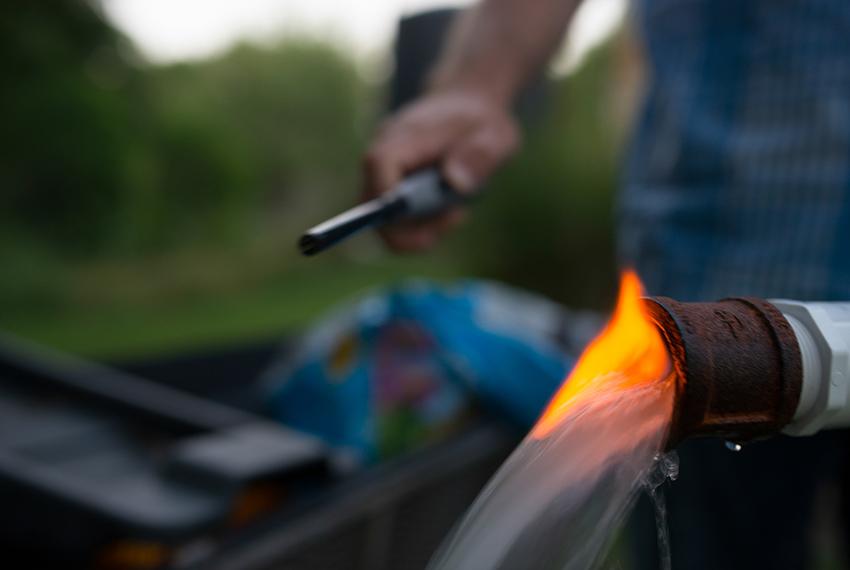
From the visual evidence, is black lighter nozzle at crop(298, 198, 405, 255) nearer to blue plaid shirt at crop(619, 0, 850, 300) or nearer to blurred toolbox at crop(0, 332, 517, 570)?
blue plaid shirt at crop(619, 0, 850, 300)

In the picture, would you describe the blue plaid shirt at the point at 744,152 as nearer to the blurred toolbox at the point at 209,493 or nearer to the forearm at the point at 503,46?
the forearm at the point at 503,46

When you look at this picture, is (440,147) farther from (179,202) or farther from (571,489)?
(179,202)

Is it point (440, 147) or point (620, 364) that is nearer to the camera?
point (620, 364)

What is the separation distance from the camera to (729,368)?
0.43 m

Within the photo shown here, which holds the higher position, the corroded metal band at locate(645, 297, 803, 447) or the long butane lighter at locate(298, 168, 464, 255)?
the long butane lighter at locate(298, 168, 464, 255)

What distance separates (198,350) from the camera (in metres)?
2.86

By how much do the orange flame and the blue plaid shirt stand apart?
404 millimetres

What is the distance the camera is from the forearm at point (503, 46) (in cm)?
107

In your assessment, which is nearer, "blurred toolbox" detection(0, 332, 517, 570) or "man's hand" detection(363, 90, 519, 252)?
"man's hand" detection(363, 90, 519, 252)

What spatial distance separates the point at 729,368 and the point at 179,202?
7.12 meters

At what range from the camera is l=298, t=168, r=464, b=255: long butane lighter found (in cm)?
63

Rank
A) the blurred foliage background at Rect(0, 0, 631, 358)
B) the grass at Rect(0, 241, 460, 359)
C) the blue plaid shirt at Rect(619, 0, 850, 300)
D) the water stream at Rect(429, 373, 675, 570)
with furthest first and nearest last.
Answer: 1. the grass at Rect(0, 241, 460, 359)
2. the blurred foliage background at Rect(0, 0, 631, 358)
3. the blue plaid shirt at Rect(619, 0, 850, 300)
4. the water stream at Rect(429, 373, 675, 570)

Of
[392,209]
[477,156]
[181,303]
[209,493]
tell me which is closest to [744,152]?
[477,156]

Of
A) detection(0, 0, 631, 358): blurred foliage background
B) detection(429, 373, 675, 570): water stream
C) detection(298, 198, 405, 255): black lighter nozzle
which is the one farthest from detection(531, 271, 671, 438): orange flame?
detection(0, 0, 631, 358): blurred foliage background
